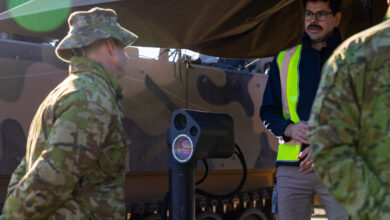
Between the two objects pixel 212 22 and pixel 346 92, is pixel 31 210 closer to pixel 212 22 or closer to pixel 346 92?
pixel 346 92

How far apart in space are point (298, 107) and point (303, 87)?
0.11 metres

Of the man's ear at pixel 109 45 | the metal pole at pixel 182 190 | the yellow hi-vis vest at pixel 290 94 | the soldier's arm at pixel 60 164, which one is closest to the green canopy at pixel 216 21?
the yellow hi-vis vest at pixel 290 94

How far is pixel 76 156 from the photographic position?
1.87 meters

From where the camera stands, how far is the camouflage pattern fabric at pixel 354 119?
52.9 inches

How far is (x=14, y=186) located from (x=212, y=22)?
244 cm

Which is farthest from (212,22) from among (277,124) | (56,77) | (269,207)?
(269,207)

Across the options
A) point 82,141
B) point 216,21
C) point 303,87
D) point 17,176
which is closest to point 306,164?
point 303,87

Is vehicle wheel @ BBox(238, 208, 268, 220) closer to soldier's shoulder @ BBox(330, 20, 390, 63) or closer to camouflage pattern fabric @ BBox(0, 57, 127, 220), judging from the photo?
camouflage pattern fabric @ BBox(0, 57, 127, 220)

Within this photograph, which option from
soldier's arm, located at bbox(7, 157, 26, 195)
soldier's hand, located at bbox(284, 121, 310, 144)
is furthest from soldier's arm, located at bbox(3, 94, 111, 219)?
soldier's hand, located at bbox(284, 121, 310, 144)

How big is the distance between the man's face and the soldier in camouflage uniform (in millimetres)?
1035

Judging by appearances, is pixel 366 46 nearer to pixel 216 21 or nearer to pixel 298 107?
pixel 298 107

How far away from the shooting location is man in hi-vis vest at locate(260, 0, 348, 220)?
8.61ft

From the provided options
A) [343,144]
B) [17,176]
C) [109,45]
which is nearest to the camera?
[343,144]

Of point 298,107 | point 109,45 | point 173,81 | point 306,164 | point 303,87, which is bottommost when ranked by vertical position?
point 306,164
